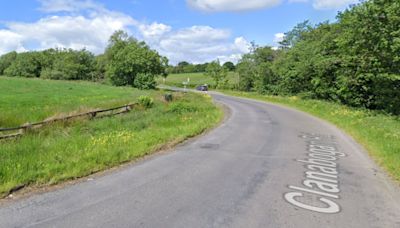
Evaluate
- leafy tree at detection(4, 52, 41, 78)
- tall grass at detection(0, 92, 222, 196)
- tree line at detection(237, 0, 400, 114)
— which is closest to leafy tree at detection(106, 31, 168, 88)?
tree line at detection(237, 0, 400, 114)

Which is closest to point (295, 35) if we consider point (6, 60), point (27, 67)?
point (27, 67)

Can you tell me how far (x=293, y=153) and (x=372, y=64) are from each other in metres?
18.4

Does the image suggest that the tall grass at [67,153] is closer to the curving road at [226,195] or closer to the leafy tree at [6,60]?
the curving road at [226,195]

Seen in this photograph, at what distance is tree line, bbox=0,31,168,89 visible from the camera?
75188 mm

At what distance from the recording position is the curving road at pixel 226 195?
17.9ft

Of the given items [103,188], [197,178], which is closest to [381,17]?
[197,178]

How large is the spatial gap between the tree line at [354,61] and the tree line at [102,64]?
28.1 m

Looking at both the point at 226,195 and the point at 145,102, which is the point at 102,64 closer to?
the point at 145,102

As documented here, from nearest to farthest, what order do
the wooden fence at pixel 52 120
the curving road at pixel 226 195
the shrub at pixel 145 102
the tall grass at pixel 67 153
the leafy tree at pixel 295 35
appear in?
the curving road at pixel 226 195, the tall grass at pixel 67 153, the wooden fence at pixel 52 120, the shrub at pixel 145 102, the leafy tree at pixel 295 35

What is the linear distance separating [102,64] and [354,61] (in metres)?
84.7

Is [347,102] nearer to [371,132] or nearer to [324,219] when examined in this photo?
[371,132]

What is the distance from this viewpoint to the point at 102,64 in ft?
342

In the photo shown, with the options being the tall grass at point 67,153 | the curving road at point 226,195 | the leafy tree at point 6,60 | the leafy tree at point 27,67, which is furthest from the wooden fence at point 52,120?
the leafy tree at point 6,60

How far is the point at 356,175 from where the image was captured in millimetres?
8961
